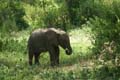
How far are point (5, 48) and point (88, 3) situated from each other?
1116cm

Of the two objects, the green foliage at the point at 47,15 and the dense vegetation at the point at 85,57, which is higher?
the green foliage at the point at 47,15

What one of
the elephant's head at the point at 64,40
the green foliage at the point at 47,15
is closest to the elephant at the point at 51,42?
the elephant's head at the point at 64,40

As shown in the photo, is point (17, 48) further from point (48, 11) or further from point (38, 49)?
point (48, 11)

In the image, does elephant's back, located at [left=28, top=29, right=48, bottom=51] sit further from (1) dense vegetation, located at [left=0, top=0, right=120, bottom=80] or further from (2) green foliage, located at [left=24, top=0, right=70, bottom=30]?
(2) green foliage, located at [left=24, top=0, right=70, bottom=30]

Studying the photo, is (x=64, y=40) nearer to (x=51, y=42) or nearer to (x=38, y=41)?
(x=51, y=42)

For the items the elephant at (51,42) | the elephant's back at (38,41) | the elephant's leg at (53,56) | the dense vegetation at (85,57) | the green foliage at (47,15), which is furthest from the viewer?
the green foliage at (47,15)

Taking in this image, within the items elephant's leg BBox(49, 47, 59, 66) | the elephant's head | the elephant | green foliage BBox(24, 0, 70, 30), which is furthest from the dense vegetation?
green foliage BBox(24, 0, 70, 30)

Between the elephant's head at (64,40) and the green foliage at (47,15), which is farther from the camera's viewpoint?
the green foliage at (47,15)

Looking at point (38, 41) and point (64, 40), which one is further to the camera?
point (38, 41)

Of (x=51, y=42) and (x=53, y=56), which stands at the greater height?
(x=51, y=42)

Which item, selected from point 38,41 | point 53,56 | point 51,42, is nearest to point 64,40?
point 51,42

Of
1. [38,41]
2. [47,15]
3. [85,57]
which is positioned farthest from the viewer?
[47,15]

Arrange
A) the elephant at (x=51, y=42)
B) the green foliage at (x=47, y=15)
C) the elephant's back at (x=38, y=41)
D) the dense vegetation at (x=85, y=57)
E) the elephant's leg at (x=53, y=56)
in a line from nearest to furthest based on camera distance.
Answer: the dense vegetation at (x=85, y=57) → the elephant's leg at (x=53, y=56) → the elephant at (x=51, y=42) → the elephant's back at (x=38, y=41) → the green foliage at (x=47, y=15)

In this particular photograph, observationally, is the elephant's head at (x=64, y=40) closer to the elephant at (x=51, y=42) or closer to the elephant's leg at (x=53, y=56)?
the elephant at (x=51, y=42)
